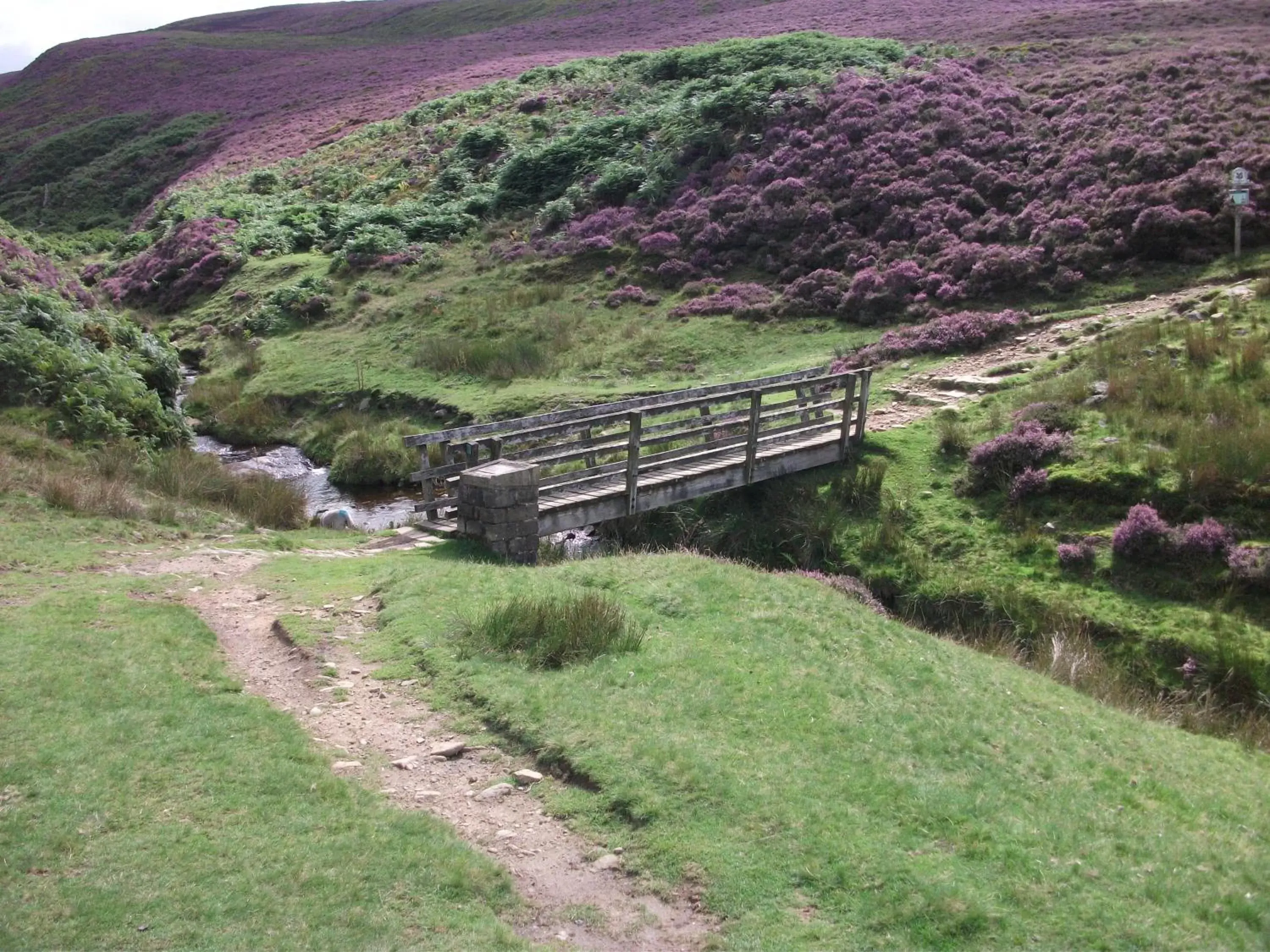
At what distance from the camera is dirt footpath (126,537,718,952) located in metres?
6.44

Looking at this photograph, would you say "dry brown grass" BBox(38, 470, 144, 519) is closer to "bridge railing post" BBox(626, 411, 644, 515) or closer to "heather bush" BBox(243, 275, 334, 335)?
"bridge railing post" BBox(626, 411, 644, 515)

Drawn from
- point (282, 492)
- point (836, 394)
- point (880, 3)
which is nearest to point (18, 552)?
point (282, 492)

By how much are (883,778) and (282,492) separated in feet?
44.8

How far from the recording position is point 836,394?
877 inches

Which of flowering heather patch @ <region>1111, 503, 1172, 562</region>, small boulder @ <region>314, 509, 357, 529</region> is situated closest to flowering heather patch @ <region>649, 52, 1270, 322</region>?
flowering heather patch @ <region>1111, 503, 1172, 562</region>

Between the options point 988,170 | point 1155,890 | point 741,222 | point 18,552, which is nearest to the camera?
point 1155,890

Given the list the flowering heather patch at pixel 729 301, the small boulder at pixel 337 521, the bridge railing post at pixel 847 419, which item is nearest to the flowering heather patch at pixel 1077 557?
the bridge railing post at pixel 847 419

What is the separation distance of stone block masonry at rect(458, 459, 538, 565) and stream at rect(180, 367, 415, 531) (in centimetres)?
247

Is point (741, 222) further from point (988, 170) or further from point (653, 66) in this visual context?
point (653, 66)

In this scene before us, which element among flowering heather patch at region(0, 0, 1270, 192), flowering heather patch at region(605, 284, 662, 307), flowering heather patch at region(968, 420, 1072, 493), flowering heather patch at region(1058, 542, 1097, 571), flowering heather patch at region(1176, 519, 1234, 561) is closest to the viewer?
flowering heather patch at region(1176, 519, 1234, 561)

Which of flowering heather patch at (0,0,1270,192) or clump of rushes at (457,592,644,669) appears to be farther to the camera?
flowering heather patch at (0,0,1270,192)

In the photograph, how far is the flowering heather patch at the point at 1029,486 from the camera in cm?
1636

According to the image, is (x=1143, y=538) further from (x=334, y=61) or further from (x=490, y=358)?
(x=334, y=61)

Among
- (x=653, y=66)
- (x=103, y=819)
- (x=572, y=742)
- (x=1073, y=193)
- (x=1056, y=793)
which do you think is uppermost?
(x=653, y=66)
